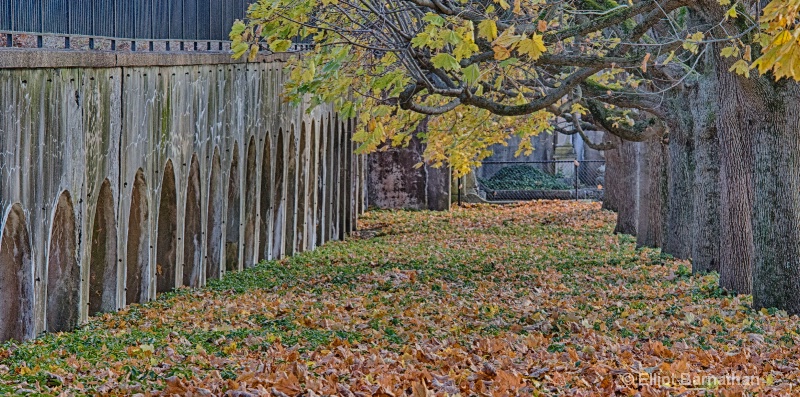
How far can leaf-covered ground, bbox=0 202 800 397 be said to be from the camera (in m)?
8.32

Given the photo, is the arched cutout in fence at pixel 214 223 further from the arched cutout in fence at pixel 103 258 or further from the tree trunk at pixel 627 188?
the tree trunk at pixel 627 188

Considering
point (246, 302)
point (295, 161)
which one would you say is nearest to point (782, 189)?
point (246, 302)

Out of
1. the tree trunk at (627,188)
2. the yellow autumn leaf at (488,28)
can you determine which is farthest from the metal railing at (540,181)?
the yellow autumn leaf at (488,28)

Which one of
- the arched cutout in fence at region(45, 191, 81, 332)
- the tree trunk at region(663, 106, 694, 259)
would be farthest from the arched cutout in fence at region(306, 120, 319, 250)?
the arched cutout in fence at region(45, 191, 81, 332)

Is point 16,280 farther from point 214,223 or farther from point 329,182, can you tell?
point 329,182

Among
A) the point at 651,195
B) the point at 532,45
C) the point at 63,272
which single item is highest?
the point at 532,45

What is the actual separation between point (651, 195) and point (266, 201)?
7192 mm

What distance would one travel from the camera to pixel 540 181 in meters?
44.9

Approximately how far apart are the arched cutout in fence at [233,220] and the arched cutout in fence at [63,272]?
244 inches

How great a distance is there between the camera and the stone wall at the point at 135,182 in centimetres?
1180

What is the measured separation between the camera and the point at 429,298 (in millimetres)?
15422

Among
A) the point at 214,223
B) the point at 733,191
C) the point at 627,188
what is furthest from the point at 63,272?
the point at 627,188

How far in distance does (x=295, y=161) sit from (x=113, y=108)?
9840mm

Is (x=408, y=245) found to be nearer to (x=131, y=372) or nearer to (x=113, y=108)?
(x=113, y=108)
